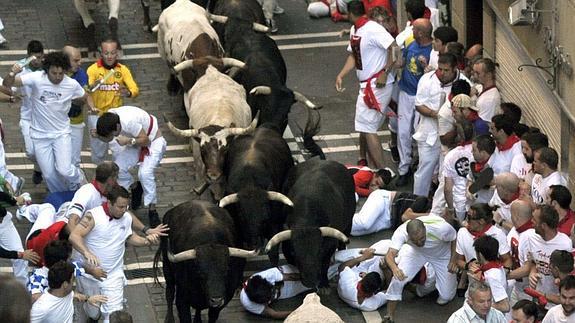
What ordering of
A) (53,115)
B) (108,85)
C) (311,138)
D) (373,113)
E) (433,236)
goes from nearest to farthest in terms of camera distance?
(433,236)
(53,115)
(108,85)
(373,113)
(311,138)

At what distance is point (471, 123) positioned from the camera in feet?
53.7

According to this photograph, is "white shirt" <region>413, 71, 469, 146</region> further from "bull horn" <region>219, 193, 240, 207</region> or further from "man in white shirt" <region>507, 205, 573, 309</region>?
"man in white shirt" <region>507, 205, 573, 309</region>

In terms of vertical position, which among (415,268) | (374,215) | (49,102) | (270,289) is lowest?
(374,215)

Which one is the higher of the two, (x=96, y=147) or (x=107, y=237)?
(x=107, y=237)

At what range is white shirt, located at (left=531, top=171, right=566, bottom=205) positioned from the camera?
14.6 m

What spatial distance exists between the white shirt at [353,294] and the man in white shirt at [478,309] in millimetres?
3109

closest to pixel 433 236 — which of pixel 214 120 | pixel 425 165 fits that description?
pixel 425 165

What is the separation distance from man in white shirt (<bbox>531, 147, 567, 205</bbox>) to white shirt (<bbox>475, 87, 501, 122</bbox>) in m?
1.97

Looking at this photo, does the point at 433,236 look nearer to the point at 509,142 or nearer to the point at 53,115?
the point at 509,142

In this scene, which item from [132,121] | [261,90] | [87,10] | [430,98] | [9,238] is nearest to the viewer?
[9,238]

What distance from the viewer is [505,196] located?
1493 centimetres

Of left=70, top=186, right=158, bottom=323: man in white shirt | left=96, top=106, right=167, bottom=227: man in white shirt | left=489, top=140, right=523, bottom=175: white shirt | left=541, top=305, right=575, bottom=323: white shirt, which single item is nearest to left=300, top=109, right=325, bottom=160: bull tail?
left=96, top=106, right=167, bottom=227: man in white shirt

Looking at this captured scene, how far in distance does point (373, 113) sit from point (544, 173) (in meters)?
4.45

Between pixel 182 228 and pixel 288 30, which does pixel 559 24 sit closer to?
pixel 182 228
